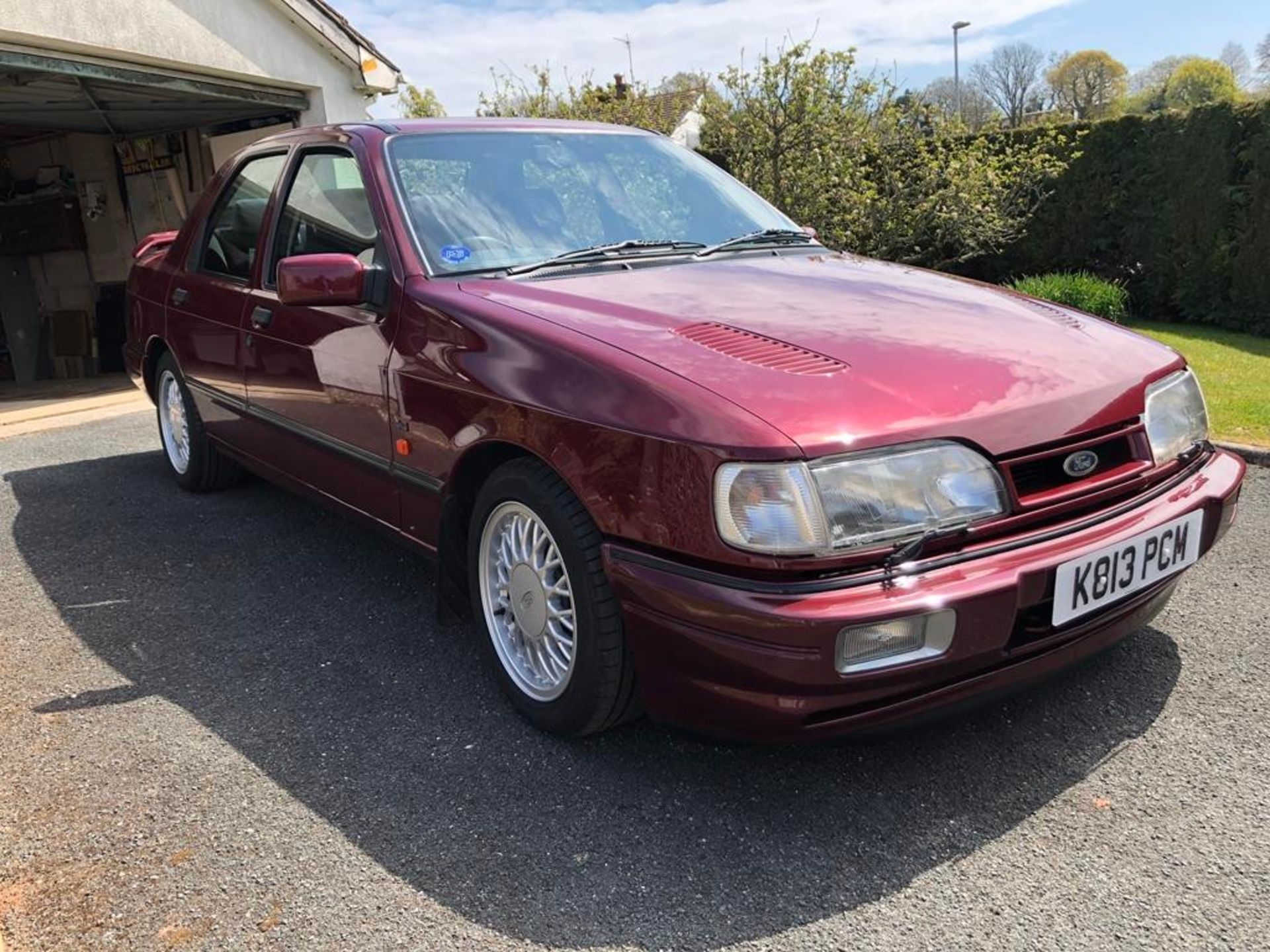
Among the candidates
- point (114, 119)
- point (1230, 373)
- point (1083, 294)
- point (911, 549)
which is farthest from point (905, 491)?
point (114, 119)

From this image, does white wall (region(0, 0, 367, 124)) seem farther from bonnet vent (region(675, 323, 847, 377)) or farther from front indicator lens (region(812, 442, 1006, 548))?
front indicator lens (region(812, 442, 1006, 548))

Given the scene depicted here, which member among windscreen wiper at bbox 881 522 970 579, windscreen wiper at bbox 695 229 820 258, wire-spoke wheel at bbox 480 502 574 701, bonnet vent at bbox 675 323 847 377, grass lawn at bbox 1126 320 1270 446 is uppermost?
windscreen wiper at bbox 695 229 820 258

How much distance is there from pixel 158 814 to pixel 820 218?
8.00m

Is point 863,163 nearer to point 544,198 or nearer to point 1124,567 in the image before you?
point 544,198

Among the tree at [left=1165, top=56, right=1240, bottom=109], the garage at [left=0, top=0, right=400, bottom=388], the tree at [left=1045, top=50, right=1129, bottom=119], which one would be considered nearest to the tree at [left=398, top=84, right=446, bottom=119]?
the garage at [left=0, top=0, right=400, bottom=388]

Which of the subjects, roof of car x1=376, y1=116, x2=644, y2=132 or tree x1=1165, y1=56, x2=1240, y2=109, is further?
tree x1=1165, y1=56, x2=1240, y2=109

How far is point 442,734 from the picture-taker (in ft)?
9.05

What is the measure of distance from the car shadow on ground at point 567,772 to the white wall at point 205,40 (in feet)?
14.8

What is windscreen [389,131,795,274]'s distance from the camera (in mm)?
3096

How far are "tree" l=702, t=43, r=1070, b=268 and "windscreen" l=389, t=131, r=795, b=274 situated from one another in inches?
219

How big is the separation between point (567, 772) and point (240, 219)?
290 cm

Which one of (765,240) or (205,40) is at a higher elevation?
(205,40)

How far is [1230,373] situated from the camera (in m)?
7.08

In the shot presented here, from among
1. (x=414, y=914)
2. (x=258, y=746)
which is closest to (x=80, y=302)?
(x=258, y=746)
